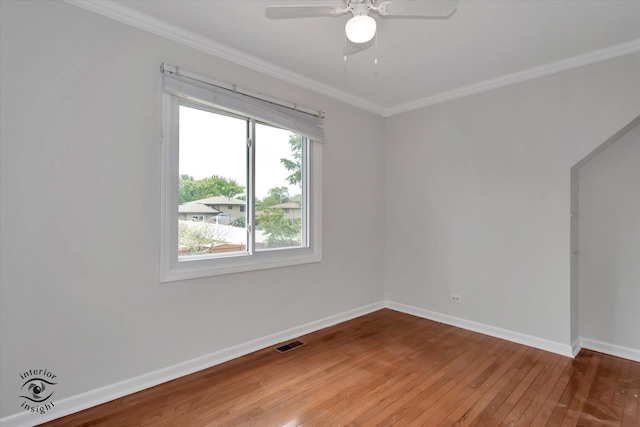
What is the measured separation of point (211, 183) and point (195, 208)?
0.25 metres

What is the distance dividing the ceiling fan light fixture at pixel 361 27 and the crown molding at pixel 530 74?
2180 mm

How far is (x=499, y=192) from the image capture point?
10.9 feet

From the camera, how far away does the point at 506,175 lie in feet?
10.8

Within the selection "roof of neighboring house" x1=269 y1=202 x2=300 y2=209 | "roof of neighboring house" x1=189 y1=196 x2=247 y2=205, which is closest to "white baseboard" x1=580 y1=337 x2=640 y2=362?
"roof of neighboring house" x1=269 y1=202 x2=300 y2=209

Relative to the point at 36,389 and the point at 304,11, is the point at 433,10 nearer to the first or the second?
the point at 304,11

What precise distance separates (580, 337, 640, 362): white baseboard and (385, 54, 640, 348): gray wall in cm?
34

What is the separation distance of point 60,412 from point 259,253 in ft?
5.65

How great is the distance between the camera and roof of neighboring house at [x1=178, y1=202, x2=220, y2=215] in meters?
2.58

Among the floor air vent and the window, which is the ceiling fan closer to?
the window

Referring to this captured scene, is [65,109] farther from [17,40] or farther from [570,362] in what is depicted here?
[570,362]

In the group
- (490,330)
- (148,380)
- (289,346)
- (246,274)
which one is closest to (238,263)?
(246,274)

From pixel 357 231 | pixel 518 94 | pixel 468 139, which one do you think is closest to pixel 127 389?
pixel 357 231

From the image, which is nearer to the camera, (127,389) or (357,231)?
(127,389)
